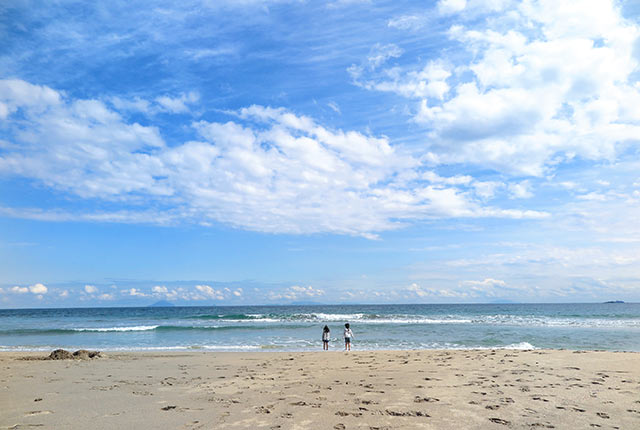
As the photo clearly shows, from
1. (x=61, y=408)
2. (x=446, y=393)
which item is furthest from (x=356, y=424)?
(x=61, y=408)

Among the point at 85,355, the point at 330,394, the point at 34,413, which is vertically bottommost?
the point at 85,355

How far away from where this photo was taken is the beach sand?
22.5 feet

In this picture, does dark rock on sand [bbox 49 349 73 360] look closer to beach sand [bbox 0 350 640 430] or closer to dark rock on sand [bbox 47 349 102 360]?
dark rock on sand [bbox 47 349 102 360]

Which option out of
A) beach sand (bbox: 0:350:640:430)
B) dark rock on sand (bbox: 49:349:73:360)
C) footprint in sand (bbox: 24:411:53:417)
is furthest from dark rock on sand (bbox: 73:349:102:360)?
footprint in sand (bbox: 24:411:53:417)

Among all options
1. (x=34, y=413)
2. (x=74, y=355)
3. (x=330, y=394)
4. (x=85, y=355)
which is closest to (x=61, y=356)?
(x=74, y=355)

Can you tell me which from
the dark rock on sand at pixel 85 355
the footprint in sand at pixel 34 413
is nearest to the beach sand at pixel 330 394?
the footprint in sand at pixel 34 413

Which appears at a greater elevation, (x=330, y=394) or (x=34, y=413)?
(x=34, y=413)

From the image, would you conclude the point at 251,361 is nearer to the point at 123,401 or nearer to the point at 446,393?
the point at 123,401

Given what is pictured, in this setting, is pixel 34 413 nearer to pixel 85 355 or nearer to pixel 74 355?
pixel 85 355

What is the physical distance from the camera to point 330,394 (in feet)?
29.2

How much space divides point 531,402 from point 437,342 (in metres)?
17.1

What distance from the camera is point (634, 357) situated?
47.3 feet

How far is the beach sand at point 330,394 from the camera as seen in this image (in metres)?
6.86

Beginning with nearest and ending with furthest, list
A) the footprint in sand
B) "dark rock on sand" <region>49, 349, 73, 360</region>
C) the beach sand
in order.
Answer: the beach sand < the footprint in sand < "dark rock on sand" <region>49, 349, 73, 360</region>
